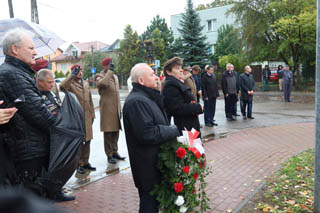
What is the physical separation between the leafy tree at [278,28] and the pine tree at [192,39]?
495cm

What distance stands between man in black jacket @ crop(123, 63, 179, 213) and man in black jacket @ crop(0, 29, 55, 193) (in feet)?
2.62

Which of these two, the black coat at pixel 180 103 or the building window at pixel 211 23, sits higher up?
the building window at pixel 211 23

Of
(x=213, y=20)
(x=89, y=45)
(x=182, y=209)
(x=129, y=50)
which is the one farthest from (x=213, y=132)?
(x=89, y=45)

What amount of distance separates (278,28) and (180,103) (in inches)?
701

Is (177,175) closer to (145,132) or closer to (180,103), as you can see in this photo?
(145,132)

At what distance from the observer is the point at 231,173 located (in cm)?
544

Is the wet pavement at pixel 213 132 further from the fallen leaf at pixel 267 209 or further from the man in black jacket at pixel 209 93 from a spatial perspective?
the fallen leaf at pixel 267 209

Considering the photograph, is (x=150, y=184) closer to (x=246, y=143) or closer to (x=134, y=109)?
(x=134, y=109)

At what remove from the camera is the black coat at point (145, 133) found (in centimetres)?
302

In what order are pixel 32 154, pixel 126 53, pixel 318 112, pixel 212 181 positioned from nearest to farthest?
1. pixel 32 154
2. pixel 318 112
3. pixel 212 181
4. pixel 126 53

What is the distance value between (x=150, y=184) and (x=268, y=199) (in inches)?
77.8

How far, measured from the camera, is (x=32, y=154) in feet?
9.25

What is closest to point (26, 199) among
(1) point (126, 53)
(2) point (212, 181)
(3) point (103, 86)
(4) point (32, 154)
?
(4) point (32, 154)

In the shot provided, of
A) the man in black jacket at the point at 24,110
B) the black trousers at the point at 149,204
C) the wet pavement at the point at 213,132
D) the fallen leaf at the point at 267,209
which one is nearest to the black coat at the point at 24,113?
the man in black jacket at the point at 24,110
